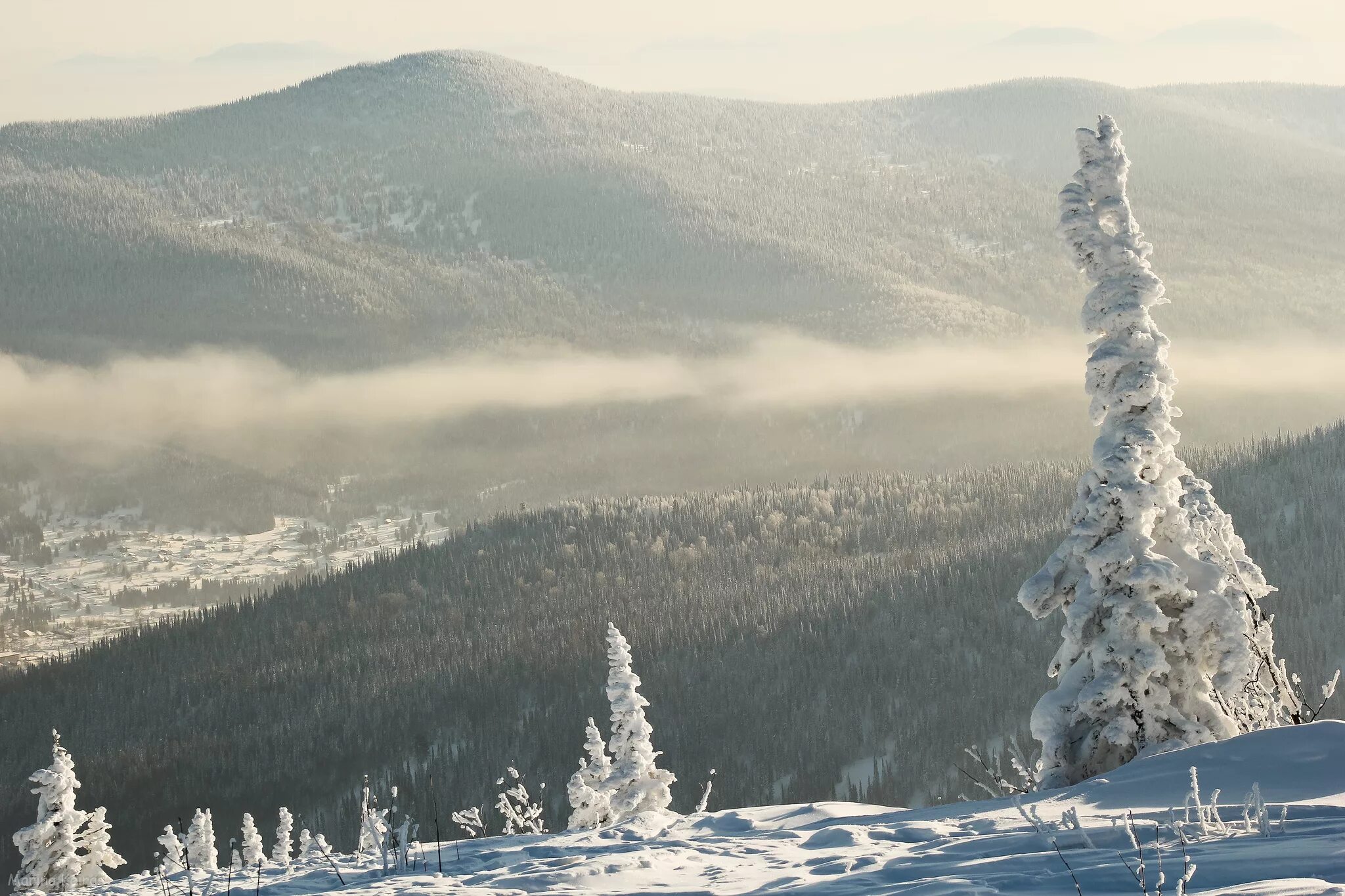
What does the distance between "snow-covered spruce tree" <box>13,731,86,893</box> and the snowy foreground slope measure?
33757mm

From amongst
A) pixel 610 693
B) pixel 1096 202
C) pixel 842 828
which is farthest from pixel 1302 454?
pixel 842 828

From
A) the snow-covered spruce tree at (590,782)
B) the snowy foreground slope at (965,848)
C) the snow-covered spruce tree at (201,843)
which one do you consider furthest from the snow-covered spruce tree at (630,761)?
the snow-covered spruce tree at (201,843)

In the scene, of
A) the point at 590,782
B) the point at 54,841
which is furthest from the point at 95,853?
the point at 590,782

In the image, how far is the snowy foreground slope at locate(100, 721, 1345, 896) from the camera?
449 inches

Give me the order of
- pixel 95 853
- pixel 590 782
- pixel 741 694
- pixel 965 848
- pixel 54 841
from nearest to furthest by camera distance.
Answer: pixel 965 848 < pixel 54 841 < pixel 590 782 < pixel 95 853 < pixel 741 694

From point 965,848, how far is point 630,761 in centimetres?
3167

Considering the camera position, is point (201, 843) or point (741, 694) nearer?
point (201, 843)

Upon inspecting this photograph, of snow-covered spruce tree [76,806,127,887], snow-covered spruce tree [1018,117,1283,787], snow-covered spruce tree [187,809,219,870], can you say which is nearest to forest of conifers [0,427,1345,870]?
snow-covered spruce tree [187,809,219,870]

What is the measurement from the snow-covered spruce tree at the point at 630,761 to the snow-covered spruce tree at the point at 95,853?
17403mm

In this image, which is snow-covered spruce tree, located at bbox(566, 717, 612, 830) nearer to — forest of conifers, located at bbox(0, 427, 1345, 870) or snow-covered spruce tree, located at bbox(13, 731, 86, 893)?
snow-covered spruce tree, located at bbox(13, 731, 86, 893)

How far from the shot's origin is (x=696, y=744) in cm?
15275

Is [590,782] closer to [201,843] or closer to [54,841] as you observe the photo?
[54,841]

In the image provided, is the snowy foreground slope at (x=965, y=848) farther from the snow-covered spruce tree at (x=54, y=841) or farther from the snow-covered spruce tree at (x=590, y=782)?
the snow-covered spruce tree at (x=54, y=841)

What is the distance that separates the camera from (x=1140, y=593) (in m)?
22.2
